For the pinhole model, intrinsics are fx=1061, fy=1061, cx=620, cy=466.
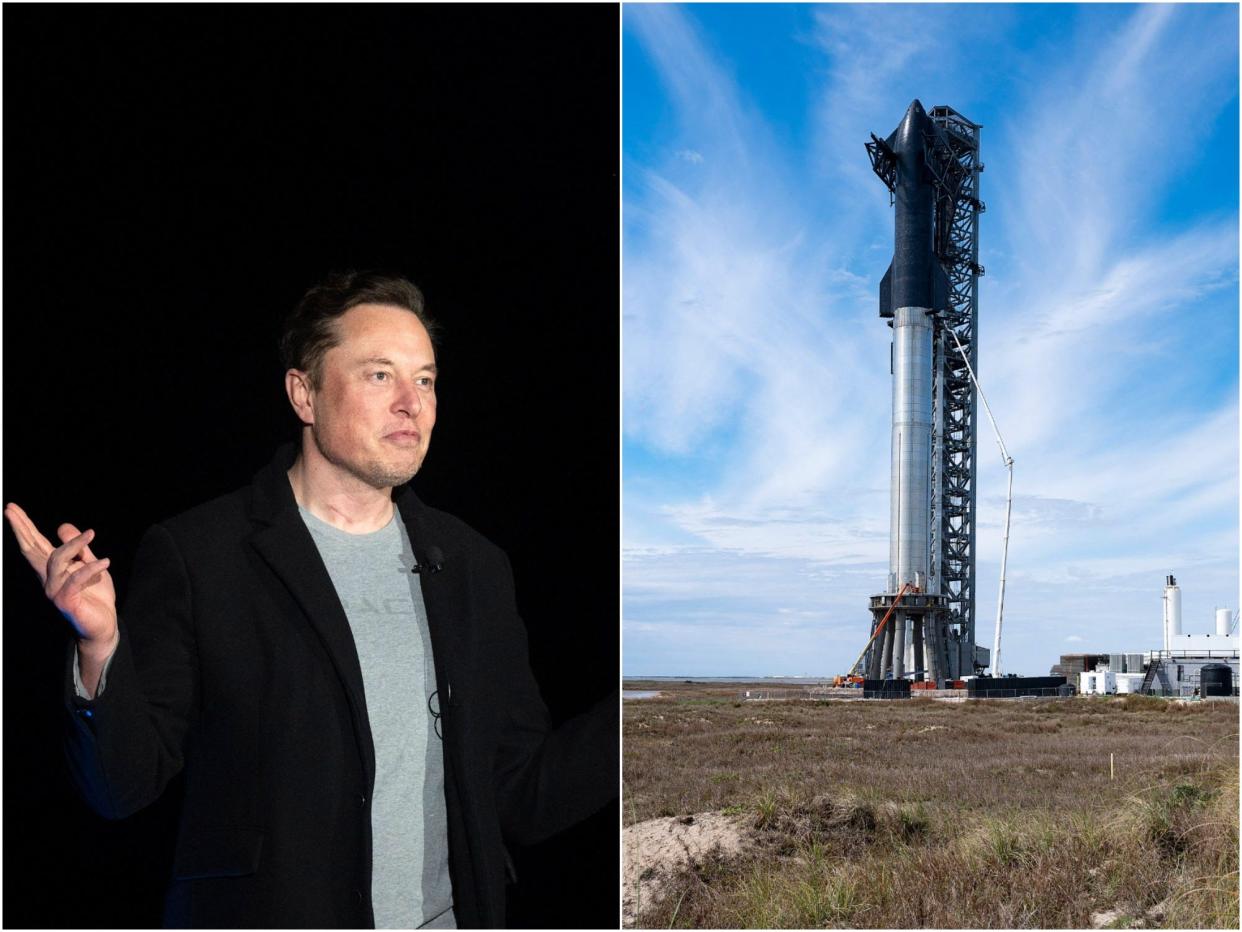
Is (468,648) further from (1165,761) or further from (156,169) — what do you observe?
(1165,761)

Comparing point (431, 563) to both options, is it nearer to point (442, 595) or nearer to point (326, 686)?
point (442, 595)

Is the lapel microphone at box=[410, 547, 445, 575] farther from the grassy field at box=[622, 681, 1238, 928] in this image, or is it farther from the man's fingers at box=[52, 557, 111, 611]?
the grassy field at box=[622, 681, 1238, 928]

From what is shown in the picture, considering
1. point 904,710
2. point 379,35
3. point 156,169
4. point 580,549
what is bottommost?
point 904,710

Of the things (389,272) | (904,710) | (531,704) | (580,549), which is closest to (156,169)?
(389,272)

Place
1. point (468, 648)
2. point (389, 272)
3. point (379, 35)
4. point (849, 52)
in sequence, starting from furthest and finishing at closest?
1. point (849, 52)
2. point (379, 35)
3. point (389, 272)
4. point (468, 648)

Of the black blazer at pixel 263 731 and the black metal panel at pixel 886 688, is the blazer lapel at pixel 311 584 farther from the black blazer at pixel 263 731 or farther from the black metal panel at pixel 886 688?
the black metal panel at pixel 886 688

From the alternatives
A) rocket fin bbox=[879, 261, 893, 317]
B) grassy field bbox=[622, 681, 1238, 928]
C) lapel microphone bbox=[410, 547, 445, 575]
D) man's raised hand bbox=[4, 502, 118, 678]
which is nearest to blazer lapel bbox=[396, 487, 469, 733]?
lapel microphone bbox=[410, 547, 445, 575]
